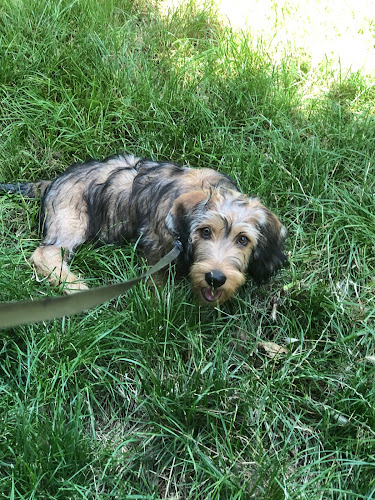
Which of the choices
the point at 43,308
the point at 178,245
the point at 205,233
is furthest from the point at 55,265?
the point at 43,308

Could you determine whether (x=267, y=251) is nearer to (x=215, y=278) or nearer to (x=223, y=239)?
(x=223, y=239)

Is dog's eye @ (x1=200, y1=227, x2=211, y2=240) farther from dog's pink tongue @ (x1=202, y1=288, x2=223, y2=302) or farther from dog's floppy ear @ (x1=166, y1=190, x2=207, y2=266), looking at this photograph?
dog's pink tongue @ (x1=202, y1=288, x2=223, y2=302)

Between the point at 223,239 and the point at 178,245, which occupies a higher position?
the point at 223,239

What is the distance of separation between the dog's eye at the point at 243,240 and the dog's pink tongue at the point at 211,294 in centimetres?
39

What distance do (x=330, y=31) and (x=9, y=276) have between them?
4638mm

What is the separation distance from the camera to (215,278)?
3246 millimetres

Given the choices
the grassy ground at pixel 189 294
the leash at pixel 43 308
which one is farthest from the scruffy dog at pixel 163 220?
the leash at pixel 43 308

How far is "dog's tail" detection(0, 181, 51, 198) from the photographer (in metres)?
4.37

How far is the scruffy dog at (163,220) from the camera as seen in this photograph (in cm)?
342

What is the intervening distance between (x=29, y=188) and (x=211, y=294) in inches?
82.7

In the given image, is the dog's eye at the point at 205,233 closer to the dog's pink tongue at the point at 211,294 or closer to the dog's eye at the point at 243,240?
the dog's eye at the point at 243,240

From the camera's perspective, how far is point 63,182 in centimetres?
427

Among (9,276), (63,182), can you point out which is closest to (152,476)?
(9,276)

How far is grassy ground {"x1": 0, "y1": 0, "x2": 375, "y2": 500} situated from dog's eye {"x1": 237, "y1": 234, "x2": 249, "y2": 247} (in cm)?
48
